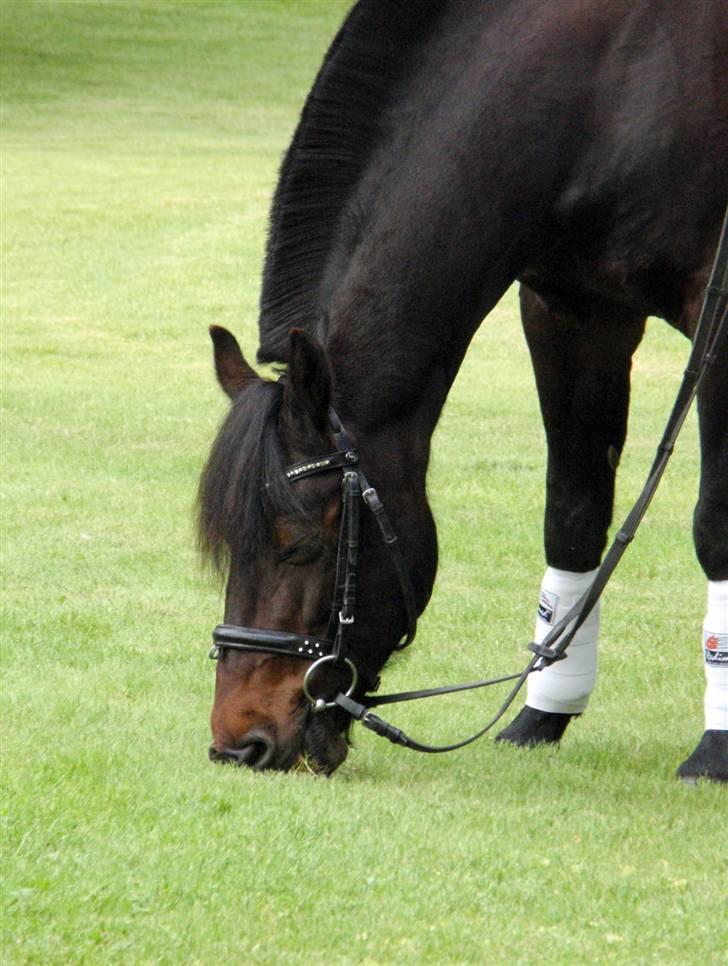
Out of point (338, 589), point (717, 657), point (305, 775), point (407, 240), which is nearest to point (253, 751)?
point (305, 775)

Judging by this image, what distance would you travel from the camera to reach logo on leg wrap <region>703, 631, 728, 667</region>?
4812mm

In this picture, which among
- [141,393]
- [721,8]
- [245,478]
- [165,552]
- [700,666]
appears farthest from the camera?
[141,393]

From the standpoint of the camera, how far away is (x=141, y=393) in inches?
509

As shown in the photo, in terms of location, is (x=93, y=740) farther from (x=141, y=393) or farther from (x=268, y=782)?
(x=141, y=393)

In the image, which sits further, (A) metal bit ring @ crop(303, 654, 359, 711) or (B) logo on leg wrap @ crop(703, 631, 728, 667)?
(B) logo on leg wrap @ crop(703, 631, 728, 667)

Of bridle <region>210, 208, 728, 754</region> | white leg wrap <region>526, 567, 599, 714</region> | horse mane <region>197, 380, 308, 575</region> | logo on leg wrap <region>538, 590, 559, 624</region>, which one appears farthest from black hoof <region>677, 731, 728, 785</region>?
horse mane <region>197, 380, 308, 575</region>

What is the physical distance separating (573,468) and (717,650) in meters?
0.80

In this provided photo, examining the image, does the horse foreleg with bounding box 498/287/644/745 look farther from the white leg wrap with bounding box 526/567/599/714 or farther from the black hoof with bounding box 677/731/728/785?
the black hoof with bounding box 677/731/728/785

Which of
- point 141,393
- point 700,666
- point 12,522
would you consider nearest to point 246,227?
point 141,393

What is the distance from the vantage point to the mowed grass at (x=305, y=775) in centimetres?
344

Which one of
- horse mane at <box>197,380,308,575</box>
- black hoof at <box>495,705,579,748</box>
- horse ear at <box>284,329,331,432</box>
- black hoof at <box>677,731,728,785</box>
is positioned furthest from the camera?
black hoof at <box>495,705,579,748</box>

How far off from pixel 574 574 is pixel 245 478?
5.55 ft

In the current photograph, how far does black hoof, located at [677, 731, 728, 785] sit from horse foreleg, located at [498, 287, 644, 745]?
618 millimetres

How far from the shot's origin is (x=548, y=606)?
5.38m
